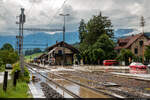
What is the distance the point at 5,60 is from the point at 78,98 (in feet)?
139

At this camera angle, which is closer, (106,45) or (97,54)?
(97,54)

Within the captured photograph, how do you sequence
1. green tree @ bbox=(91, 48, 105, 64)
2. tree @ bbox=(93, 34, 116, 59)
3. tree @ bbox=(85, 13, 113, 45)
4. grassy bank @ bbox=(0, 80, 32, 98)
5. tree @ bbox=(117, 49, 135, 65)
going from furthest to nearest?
tree @ bbox=(85, 13, 113, 45) < tree @ bbox=(93, 34, 116, 59) < green tree @ bbox=(91, 48, 105, 64) < tree @ bbox=(117, 49, 135, 65) < grassy bank @ bbox=(0, 80, 32, 98)

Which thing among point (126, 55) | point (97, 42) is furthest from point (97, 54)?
point (126, 55)

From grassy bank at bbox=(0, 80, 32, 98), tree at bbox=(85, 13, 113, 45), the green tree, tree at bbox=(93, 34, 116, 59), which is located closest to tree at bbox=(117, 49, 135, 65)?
tree at bbox=(93, 34, 116, 59)

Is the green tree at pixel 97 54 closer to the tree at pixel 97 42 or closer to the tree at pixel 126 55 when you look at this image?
the tree at pixel 97 42

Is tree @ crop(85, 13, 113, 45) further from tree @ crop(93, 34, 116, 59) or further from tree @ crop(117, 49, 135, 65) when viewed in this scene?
tree @ crop(117, 49, 135, 65)

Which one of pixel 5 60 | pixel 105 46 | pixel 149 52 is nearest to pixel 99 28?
pixel 105 46

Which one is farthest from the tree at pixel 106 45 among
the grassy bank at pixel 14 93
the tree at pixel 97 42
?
the grassy bank at pixel 14 93

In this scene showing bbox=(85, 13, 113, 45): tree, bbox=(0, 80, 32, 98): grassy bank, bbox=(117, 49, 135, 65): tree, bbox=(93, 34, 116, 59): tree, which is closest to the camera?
bbox=(0, 80, 32, 98): grassy bank

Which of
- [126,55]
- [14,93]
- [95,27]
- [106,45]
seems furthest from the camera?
[95,27]

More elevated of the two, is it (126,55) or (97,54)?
Result: (97,54)

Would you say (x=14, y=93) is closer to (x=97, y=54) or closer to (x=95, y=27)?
(x=97, y=54)

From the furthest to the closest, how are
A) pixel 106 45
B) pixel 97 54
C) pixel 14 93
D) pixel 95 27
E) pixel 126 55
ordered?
pixel 95 27 → pixel 106 45 → pixel 97 54 → pixel 126 55 → pixel 14 93

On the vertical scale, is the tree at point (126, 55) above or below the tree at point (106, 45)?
below
